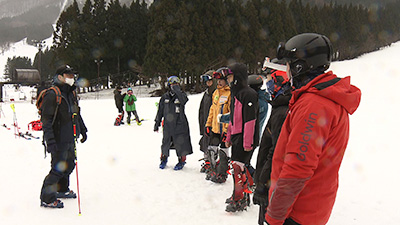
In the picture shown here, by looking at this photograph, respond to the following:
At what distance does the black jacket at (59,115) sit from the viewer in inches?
167

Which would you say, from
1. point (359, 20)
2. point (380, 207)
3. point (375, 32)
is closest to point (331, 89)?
point (380, 207)

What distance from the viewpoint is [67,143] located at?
4473 millimetres

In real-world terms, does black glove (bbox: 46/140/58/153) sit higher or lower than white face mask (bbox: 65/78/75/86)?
lower

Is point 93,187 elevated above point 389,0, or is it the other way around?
point 389,0

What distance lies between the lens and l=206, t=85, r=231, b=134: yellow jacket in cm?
524

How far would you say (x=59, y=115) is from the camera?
441cm

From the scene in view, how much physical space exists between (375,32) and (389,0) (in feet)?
153

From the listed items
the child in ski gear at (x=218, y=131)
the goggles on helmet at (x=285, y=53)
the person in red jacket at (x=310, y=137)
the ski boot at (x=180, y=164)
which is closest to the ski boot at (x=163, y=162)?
the ski boot at (x=180, y=164)

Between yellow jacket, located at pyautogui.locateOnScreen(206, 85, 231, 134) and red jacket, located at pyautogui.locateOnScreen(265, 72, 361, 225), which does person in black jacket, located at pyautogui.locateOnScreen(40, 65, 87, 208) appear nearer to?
yellow jacket, located at pyautogui.locateOnScreen(206, 85, 231, 134)

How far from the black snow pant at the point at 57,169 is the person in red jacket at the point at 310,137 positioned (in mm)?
3612

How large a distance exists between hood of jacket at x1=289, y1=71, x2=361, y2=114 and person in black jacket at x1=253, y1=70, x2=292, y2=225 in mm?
534

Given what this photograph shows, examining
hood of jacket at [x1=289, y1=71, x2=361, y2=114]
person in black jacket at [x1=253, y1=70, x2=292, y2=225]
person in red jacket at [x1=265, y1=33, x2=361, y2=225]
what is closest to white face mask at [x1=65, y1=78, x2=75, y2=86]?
person in black jacket at [x1=253, y1=70, x2=292, y2=225]

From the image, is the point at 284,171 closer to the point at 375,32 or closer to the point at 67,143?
the point at 67,143

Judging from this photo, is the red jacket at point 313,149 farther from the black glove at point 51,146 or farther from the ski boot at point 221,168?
the black glove at point 51,146
